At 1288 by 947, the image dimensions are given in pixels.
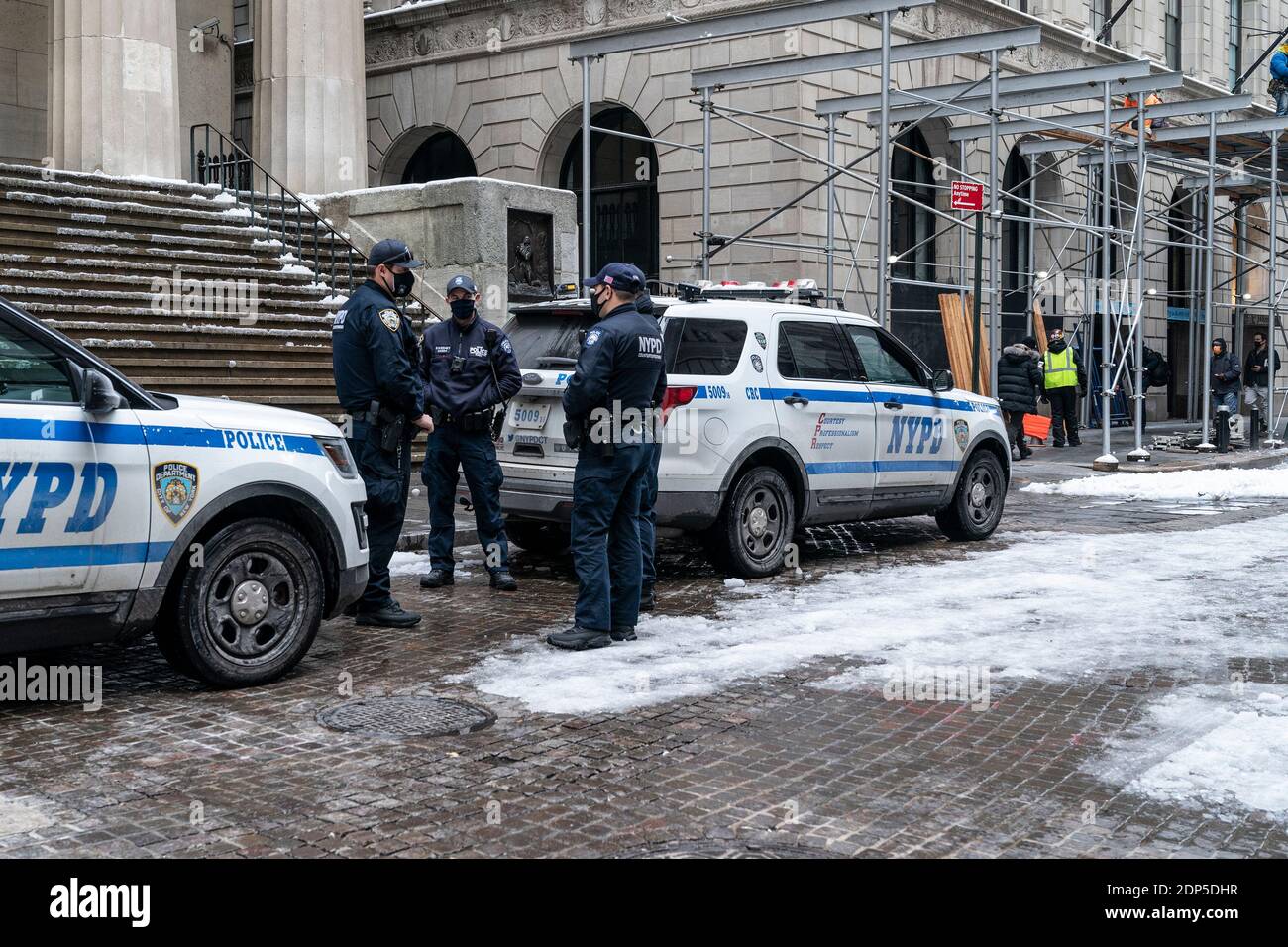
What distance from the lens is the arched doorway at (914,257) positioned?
2666 centimetres

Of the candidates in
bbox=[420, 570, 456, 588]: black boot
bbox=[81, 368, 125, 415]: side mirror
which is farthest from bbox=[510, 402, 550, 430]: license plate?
bbox=[81, 368, 125, 415]: side mirror

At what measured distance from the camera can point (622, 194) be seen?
2745 centimetres

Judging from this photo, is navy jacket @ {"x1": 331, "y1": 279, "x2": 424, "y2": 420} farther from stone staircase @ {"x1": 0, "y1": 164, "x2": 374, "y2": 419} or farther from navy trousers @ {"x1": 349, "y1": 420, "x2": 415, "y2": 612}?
stone staircase @ {"x1": 0, "y1": 164, "x2": 374, "y2": 419}

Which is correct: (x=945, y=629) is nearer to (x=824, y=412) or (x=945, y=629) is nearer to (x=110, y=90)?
(x=824, y=412)

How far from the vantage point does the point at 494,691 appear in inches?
269

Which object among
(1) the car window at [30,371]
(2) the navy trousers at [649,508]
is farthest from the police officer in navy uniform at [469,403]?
(1) the car window at [30,371]

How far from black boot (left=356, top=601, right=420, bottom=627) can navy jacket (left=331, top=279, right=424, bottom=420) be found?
115 cm

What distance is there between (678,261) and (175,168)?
8881mm

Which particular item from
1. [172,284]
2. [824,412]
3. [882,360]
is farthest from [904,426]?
[172,284]

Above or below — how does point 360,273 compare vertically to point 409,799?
above

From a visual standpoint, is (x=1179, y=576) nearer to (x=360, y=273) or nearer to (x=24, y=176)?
(x=360, y=273)

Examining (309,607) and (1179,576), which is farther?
(1179,576)
